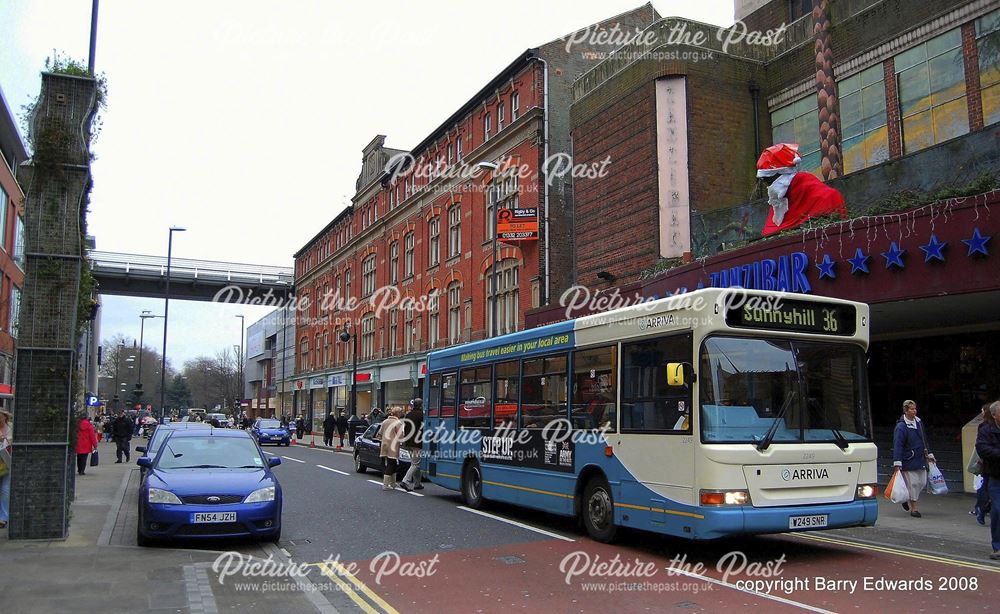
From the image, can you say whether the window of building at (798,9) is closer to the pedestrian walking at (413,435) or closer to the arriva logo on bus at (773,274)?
the arriva logo on bus at (773,274)

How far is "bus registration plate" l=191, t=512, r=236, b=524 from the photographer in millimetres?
9430

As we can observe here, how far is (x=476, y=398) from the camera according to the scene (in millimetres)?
13789

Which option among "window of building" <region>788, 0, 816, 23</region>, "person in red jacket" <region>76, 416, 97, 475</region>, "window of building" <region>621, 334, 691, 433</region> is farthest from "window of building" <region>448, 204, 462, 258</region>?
"window of building" <region>621, 334, 691, 433</region>

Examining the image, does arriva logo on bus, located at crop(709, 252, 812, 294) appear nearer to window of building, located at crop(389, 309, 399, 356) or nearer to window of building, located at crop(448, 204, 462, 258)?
window of building, located at crop(448, 204, 462, 258)

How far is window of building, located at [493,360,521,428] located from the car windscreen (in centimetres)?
379

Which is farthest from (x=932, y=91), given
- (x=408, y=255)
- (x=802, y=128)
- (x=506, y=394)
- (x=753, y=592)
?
(x=408, y=255)

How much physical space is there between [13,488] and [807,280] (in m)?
13.4

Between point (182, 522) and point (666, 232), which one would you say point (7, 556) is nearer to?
point (182, 522)

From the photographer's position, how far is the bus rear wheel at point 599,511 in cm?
984

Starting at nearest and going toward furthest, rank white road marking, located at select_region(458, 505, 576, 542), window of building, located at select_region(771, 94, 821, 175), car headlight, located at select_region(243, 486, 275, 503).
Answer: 1. car headlight, located at select_region(243, 486, 275, 503)
2. white road marking, located at select_region(458, 505, 576, 542)
3. window of building, located at select_region(771, 94, 821, 175)

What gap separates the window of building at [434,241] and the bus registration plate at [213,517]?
3153 centimetres

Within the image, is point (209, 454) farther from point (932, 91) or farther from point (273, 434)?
point (273, 434)

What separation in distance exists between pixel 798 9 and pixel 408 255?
2648cm

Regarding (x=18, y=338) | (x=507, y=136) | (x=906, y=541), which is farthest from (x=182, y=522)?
(x=507, y=136)
